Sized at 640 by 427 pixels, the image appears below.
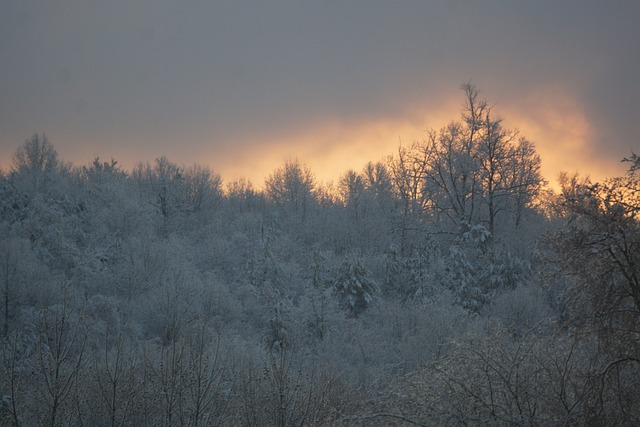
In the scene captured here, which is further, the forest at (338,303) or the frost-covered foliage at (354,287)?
the frost-covered foliage at (354,287)

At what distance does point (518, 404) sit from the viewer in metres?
9.41

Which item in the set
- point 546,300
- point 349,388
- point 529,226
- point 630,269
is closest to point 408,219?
point 529,226

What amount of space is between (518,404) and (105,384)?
13.0 meters

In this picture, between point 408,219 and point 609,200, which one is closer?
point 609,200

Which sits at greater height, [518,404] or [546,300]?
[546,300]

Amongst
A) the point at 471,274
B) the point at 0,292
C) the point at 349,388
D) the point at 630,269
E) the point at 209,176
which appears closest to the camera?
the point at 630,269

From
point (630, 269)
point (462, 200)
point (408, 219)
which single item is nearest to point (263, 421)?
point (630, 269)

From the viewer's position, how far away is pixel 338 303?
33062mm

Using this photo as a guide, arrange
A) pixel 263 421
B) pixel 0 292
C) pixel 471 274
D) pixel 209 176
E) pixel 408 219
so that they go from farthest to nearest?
pixel 209 176 < pixel 408 219 < pixel 471 274 < pixel 0 292 < pixel 263 421

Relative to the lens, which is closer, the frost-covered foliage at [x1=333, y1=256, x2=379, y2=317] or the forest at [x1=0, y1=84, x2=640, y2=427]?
the forest at [x1=0, y1=84, x2=640, y2=427]

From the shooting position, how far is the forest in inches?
383

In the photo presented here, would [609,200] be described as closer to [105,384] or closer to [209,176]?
[105,384]

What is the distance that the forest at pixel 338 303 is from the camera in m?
9.73

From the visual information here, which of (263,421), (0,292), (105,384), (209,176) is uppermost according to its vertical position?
(209,176)
